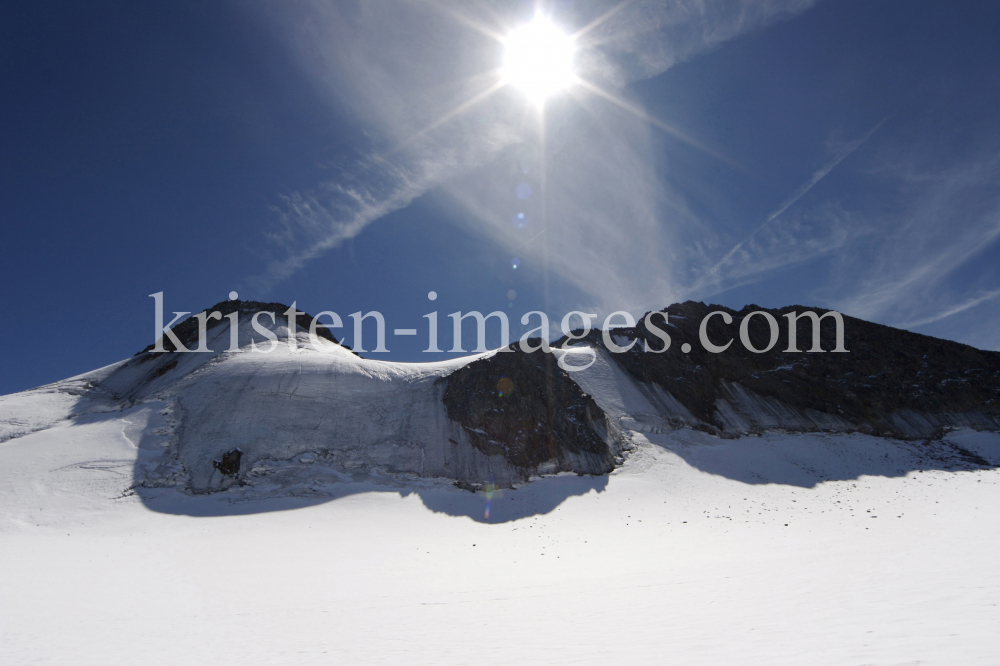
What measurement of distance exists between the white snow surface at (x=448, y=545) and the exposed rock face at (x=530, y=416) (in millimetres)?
1576

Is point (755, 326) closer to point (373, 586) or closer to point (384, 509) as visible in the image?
point (384, 509)

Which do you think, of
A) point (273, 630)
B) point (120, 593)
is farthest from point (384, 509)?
point (273, 630)

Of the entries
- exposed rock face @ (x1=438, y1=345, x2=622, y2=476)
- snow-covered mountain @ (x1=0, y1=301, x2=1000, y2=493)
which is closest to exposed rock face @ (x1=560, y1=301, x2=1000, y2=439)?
snow-covered mountain @ (x1=0, y1=301, x2=1000, y2=493)

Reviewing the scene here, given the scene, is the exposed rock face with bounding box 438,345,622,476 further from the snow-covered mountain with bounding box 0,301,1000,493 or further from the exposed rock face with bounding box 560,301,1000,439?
the exposed rock face with bounding box 560,301,1000,439

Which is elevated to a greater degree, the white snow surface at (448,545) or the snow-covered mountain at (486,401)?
the snow-covered mountain at (486,401)

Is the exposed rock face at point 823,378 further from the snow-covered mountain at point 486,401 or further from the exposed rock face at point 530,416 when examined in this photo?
the exposed rock face at point 530,416

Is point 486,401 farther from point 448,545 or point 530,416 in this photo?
point 448,545

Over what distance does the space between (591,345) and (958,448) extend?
91.7 ft

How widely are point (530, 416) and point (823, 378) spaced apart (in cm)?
2875

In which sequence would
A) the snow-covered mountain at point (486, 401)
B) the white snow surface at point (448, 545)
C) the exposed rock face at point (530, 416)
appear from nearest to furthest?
the white snow surface at point (448, 545) < the snow-covered mountain at point (486, 401) < the exposed rock face at point (530, 416)

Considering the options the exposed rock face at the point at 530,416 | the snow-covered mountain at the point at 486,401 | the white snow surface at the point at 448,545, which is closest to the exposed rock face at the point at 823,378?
the snow-covered mountain at the point at 486,401

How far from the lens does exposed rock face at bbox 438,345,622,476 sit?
26.4 metres

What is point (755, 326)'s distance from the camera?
43.5m

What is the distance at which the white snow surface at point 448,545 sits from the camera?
6.36 meters
